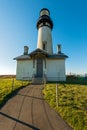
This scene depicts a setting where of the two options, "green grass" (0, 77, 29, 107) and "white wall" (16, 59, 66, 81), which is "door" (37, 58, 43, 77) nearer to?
"white wall" (16, 59, 66, 81)

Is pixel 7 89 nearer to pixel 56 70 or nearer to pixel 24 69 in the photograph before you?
pixel 24 69

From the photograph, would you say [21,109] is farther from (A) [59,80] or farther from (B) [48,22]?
(B) [48,22]

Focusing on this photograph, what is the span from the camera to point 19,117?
5805 mm

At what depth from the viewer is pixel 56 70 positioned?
2097 centimetres

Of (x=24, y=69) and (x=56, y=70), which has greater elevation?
(x=24, y=69)

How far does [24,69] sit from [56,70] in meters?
5.94

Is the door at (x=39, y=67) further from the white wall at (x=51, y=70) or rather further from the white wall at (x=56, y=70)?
the white wall at (x=56, y=70)

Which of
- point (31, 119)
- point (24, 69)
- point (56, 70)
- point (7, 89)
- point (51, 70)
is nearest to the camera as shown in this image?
point (31, 119)

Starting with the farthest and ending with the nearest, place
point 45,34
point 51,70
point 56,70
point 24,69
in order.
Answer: point 45,34, point 24,69, point 51,70, point 56,70

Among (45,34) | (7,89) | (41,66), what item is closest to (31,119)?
(7,89)

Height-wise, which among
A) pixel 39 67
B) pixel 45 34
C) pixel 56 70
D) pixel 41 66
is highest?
pixel 45 34

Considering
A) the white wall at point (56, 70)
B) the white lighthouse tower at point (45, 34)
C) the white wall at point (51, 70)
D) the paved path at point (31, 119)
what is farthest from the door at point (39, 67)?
the paved path at point (31, 119)

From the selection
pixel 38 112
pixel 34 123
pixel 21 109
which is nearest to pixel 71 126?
pixel 34 123

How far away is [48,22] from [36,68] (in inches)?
514
